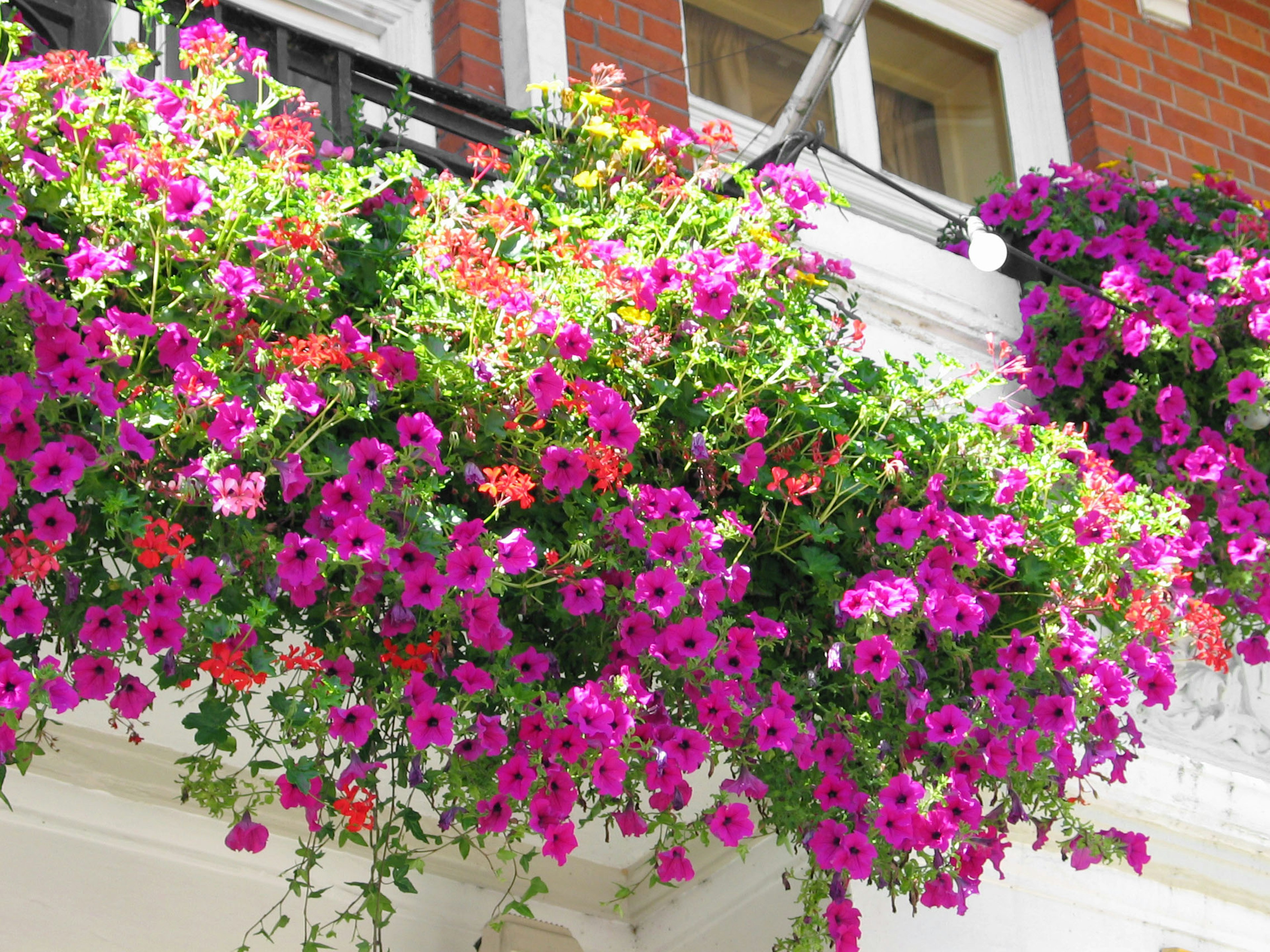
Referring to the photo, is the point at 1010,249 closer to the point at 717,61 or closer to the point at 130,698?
the point at 717,61

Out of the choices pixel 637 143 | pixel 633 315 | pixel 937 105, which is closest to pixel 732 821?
pixel 633 315

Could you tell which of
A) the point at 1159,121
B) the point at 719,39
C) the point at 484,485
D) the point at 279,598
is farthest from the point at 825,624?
the point at 1159,121

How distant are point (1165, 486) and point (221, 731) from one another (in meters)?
2.77

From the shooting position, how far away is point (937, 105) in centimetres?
647

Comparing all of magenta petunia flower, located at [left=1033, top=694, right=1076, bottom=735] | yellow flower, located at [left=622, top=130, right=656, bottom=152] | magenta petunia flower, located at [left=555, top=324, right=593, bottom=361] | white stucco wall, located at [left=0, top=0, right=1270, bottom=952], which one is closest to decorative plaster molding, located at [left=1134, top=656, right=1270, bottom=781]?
white stucco wall, located at [left=0, top=0, right=1270, bottom=952]

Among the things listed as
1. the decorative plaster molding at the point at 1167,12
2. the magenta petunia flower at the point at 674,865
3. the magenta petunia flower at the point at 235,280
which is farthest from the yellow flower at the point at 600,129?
the decorative plaster molding at the point at 1167,12

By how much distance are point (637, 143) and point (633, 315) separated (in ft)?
2.10

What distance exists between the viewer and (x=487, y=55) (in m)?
4.87

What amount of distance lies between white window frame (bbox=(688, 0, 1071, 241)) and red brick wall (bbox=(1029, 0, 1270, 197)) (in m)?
0.07

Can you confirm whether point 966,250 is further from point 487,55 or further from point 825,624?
point 825,624

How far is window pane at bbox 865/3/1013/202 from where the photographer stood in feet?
20.6

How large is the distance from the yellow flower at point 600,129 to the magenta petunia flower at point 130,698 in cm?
167

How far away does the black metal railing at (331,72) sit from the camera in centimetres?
331

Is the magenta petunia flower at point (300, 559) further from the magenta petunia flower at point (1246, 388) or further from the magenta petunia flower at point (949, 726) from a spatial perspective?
the magenta petunia flower at point (1246, 388)
